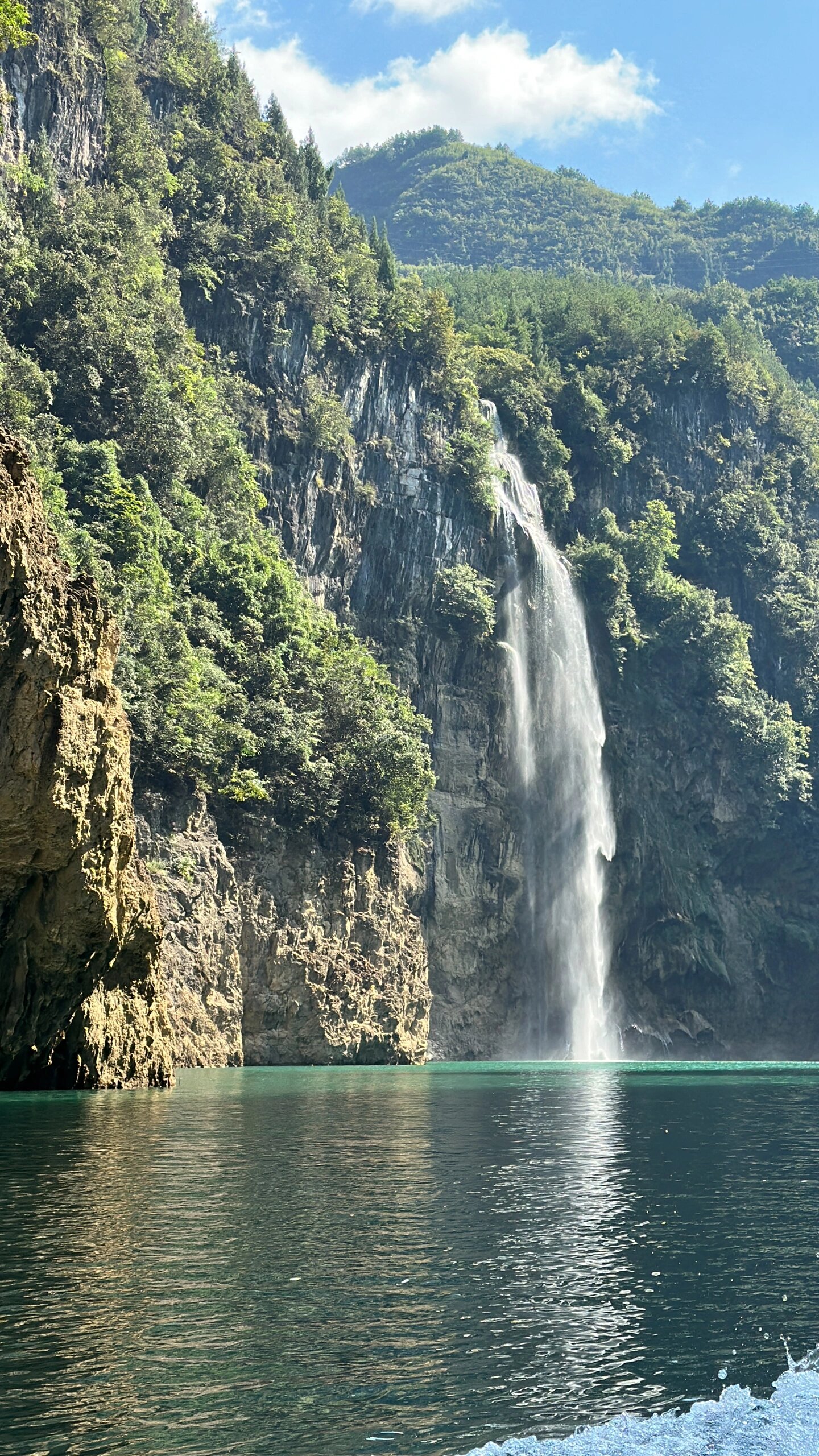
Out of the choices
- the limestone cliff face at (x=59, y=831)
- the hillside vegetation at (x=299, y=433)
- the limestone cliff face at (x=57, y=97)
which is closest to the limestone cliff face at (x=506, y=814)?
the hillside vegetation at (x=299, y=433)

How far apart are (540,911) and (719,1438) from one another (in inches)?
Result: 2221

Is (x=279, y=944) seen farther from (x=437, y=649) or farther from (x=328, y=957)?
(x=437, y=649)

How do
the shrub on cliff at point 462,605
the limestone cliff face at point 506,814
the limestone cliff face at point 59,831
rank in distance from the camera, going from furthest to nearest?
the shrub on cliff at point 462,605, the limestone cliff face at point 506,814, the limestone cliff face at point 59,831

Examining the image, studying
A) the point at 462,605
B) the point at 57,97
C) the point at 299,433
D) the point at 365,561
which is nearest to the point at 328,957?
the point at 462,605

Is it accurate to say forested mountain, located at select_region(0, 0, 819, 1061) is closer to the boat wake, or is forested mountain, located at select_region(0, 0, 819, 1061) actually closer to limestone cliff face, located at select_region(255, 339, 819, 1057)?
limestone cliff face, located at select_region(255, 339, 819, 1057)

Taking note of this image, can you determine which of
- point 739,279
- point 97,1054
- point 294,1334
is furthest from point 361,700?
point 739,279

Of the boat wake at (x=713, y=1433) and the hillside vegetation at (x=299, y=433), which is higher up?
the hillside vegetation at (x=299, y=433)

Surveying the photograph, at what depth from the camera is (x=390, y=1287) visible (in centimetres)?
1165

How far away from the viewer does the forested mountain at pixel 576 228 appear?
6501 inches

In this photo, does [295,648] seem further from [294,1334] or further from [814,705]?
[294,1334]

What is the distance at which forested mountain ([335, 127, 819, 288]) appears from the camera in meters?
165

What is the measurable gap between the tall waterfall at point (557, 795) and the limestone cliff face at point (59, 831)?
1419 inches

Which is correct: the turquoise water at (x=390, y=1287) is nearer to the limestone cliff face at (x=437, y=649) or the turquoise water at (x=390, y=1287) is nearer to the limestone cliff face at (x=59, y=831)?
the limestone cliff face at (x=59, y=831)

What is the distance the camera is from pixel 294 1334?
1014 cm
